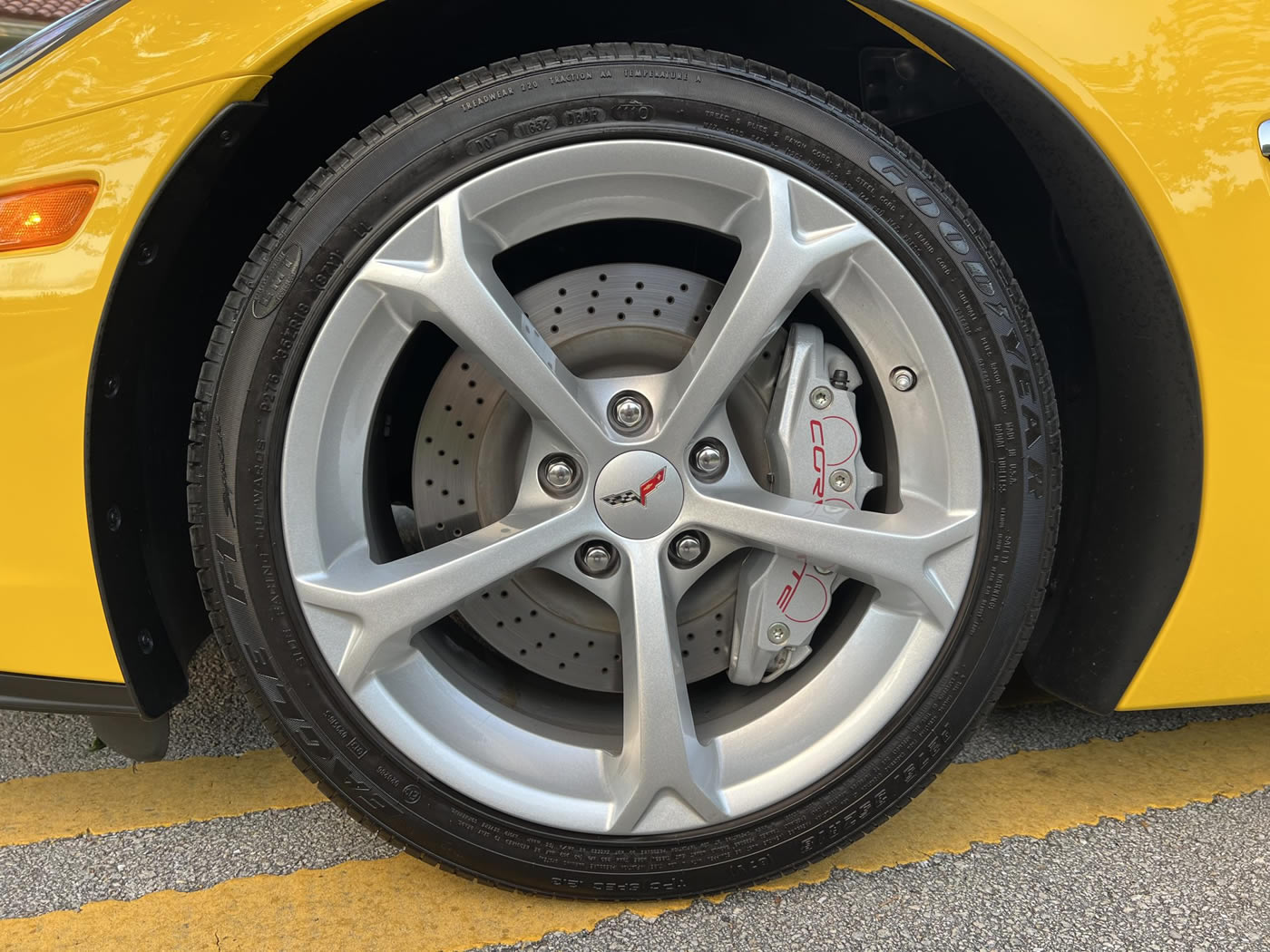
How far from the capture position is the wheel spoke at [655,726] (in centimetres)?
108

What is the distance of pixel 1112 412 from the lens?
1.21 meters

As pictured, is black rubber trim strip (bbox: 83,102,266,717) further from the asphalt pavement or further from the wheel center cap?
the wheel center cap

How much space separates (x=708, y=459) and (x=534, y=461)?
228 millimetres

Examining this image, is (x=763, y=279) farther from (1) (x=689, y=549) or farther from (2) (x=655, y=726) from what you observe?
(2) (x=655, y=726)

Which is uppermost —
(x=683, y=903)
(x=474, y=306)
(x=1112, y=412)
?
(x=474, y=306)

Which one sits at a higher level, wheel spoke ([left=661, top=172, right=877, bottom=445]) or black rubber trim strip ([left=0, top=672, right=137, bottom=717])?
wheel spoke ([left=661, top=172, right=877, bottom=445])

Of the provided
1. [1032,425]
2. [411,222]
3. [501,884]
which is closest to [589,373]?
[411,222]

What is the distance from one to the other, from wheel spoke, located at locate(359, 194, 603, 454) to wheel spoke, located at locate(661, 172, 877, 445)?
0.43ft

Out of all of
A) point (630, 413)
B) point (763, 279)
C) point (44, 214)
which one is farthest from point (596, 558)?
point (44, 214)

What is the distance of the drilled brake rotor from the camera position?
1.19m

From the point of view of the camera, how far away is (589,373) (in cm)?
120

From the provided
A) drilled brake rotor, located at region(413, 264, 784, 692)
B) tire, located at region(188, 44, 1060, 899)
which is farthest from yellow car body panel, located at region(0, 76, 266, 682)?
Result: drilled brake rotor, located at region(413, 264, 784, 692)

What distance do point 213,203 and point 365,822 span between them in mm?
824

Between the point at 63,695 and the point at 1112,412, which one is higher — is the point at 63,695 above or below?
below
